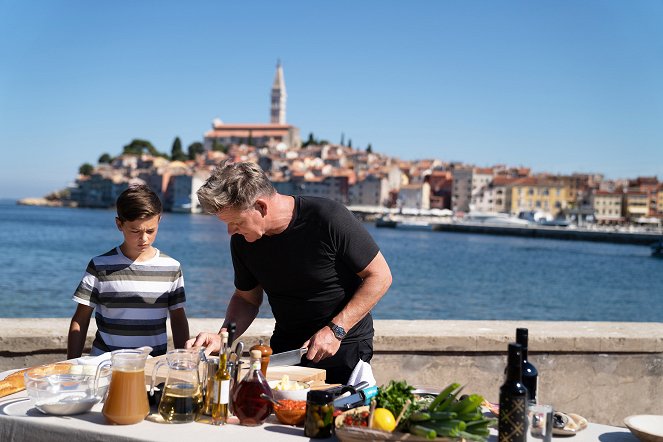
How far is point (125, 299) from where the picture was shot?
2354mm

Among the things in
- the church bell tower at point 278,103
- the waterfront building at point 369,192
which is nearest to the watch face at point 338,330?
the waterfront building at point 369,192

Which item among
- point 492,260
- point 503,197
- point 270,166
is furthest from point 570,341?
point 270,166

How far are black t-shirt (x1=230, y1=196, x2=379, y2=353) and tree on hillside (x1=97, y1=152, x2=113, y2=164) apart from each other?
132 metres

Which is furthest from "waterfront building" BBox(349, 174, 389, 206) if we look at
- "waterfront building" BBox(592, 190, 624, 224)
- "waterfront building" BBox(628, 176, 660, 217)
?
"waterfront building" BBox(628, 176, 660, 217)

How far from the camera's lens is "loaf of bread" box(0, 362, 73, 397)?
1854mm

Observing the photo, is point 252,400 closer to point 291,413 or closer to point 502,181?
point 291,413

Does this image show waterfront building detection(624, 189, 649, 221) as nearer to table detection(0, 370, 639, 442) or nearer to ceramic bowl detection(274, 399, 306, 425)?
table detection(0, 370, 639, 442)

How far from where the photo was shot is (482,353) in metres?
3.09

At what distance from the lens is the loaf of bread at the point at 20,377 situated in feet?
6.08

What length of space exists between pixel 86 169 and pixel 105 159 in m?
4.88

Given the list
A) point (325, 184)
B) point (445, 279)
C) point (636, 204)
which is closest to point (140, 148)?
point (325, 184)

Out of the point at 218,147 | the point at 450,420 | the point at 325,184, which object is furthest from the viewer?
the point at 218,147

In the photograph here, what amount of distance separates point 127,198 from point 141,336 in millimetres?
444

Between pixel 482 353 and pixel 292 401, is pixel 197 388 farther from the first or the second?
pixel 482 353
